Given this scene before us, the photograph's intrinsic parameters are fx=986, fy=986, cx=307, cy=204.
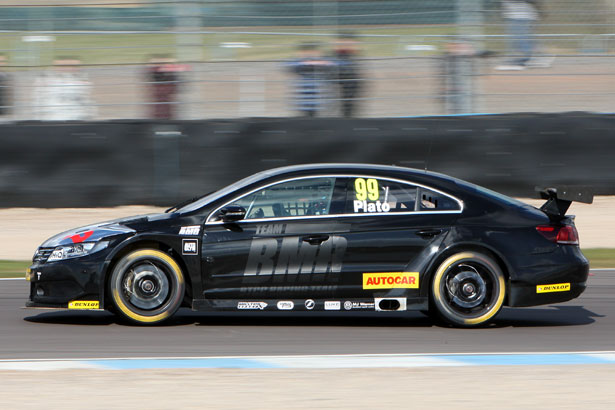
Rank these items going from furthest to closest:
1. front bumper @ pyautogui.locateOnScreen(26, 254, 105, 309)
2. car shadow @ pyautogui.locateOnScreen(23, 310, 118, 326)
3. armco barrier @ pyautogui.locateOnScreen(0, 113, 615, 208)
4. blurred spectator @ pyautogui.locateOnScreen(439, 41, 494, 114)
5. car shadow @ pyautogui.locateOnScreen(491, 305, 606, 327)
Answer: blurred spectator @ pyautogui.locateOnScreen(439, 41, 494, 114) → armco barrier @ pyautogui.locateOnScreen(0, 113, 615, 208) → car shadow @ pyautogui.locateOnScreen(491, 305, 606, 327) → car shadow @ pyautogui.locateOnScreen(23, 310, 118, 326) → front bumper @ pyautogui.locateOnScreen(26, 254, 105, 309)

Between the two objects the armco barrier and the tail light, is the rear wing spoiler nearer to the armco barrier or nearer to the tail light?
the tail light

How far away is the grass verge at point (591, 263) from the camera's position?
1125 cm

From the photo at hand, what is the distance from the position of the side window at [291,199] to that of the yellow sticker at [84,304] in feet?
4.33

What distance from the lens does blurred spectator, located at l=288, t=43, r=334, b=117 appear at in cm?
1473

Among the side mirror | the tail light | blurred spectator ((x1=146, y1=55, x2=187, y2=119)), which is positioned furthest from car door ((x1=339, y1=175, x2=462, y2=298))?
blurred spectator ((x1=146, y1=55, x2=187, y2=119))

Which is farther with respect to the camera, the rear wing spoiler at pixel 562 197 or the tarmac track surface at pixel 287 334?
the rear wing spoiler at pixel 562 197

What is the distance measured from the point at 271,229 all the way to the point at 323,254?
45 centimetres

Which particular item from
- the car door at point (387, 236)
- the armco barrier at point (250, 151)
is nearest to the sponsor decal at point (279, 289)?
the car door at point (387, 236)

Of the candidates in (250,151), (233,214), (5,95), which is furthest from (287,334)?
(5,95)

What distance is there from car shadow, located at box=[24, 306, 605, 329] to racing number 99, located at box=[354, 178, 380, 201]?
3.57 feet

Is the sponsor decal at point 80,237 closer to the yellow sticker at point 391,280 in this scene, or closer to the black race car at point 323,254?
the black race car at point 323,254

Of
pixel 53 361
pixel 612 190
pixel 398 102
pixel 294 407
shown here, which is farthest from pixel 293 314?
pixel 612 190

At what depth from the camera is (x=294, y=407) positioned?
5250 mm

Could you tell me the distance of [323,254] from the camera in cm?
762
